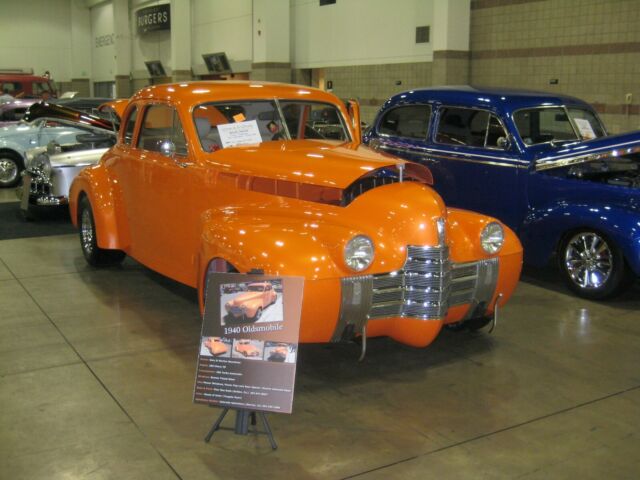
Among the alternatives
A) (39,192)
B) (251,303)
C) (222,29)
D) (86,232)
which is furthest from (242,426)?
(222,29)

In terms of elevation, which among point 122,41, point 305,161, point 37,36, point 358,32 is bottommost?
point 305,161

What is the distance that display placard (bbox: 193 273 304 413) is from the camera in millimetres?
3445

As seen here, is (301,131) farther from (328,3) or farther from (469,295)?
(328,3)

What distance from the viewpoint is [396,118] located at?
27.3 feet

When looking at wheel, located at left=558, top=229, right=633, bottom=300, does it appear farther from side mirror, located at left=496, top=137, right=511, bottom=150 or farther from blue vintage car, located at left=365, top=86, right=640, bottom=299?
side mirror, located at left=496, top=137, right=511, bottom=150

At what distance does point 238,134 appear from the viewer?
5551 millimetres

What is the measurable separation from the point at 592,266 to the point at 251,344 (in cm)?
403

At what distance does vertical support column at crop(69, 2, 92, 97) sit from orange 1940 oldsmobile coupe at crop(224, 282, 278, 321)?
98.4 ft

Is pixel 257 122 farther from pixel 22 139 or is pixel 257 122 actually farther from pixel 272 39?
pixel 272 39

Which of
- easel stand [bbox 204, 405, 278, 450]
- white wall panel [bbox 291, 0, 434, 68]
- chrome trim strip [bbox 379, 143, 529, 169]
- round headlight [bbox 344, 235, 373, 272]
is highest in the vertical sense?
white wall panel [bbox 291, 0, 434, 68]

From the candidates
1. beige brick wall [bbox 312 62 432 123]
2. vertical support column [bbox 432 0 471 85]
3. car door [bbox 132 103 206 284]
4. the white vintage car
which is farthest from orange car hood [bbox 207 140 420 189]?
beige brick wall [bbox 312 62 432 123]

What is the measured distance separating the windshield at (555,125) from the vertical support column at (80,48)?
2728 cm

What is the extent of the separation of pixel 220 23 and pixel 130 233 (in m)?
16.2

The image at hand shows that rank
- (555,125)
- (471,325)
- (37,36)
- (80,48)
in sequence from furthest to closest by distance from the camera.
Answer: (80,48) < (37,36) < (555,125) < (471,325)
